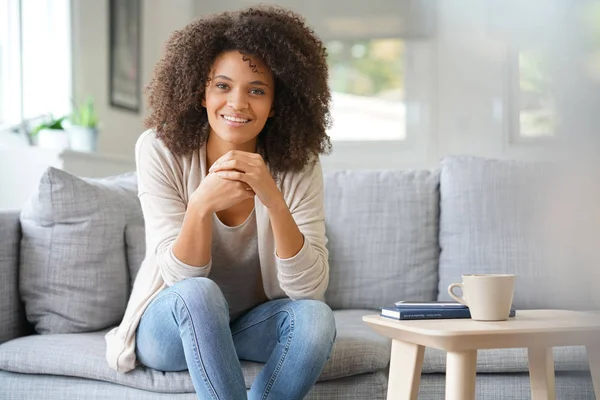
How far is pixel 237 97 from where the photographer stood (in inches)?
56.8

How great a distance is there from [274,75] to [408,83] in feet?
7.45

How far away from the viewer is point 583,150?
0.69 feet

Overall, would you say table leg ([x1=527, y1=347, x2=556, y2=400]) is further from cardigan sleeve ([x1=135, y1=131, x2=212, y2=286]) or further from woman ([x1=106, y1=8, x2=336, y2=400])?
cardigan sleeve ([x1=135, y1=131, x2=212, y2=286])

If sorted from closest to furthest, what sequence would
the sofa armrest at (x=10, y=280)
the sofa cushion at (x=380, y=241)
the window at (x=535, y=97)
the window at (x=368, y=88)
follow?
the window at (x=535, y=97) < the sofa armrest at (x=10, y=280) < the sofa cushion at (x=380, y=241) < the window at (x=368, y=88)

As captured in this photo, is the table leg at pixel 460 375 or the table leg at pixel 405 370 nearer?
the table leg at pixel 460 375

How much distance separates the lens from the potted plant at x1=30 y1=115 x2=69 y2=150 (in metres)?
2.79

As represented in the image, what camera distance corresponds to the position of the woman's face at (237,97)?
1.45 meters

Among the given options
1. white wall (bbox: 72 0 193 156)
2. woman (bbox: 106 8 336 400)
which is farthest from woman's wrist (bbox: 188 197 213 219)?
white wall (bbox: 72 0 193 156)

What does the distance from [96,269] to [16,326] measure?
0.74ft

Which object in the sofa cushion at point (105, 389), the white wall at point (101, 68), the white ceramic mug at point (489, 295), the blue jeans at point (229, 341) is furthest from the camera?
the white wall at point (101, 68)

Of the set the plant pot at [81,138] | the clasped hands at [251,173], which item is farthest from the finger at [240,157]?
the plant pot at [81,138]

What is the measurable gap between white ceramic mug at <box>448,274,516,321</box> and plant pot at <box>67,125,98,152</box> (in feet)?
6.94

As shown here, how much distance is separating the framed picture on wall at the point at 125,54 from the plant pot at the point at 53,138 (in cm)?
64

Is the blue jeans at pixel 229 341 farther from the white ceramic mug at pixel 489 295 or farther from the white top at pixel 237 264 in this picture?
the white ceramic mug at pixel 489 295
